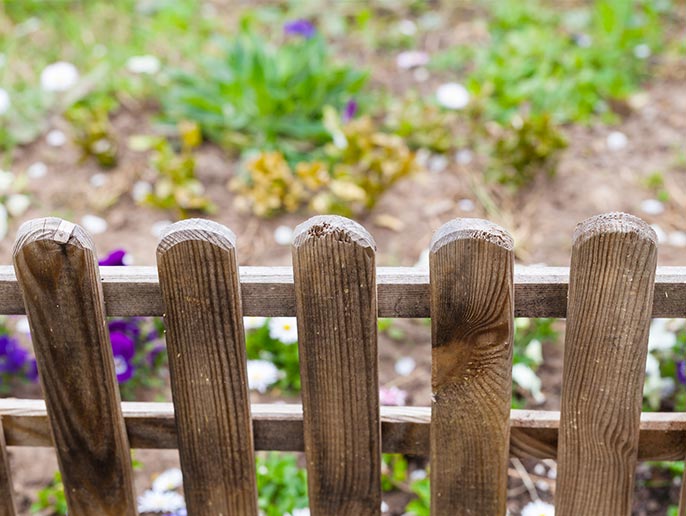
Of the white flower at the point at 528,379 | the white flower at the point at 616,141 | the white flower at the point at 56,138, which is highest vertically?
the white flower at the point at 56,138

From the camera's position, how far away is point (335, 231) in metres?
1.37

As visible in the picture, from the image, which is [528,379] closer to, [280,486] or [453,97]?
[280,486]

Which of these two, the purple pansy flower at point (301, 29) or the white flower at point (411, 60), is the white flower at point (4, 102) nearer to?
the purple pansy flower at point (301, 29)

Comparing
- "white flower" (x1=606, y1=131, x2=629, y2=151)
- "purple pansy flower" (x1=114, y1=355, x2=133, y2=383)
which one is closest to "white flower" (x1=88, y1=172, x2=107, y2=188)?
"purple pansy flower" (x1=114, y1=355, x2=133, y2=383)

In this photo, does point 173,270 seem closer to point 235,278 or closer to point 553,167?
point 235,278

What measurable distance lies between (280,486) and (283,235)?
3.59ft

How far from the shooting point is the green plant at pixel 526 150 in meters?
3.06

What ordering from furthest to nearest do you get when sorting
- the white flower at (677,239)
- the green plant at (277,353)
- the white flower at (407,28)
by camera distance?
the white flower at (407,28)
the white flower at (677,239)
the green plant at (277,353)

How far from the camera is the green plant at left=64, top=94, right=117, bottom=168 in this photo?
3.33 meters

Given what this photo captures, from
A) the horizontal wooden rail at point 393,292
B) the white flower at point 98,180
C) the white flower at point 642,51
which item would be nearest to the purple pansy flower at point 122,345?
the horizontal wooden rail at point 393,292

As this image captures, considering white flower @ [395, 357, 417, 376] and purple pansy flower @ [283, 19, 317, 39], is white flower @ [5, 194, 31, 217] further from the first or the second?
white flower @ [395, 357, 417, 376]

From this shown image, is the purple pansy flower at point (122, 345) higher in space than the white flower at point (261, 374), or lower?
higher

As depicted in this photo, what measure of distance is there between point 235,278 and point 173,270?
11 cm

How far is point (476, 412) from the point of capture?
61.1 inches
